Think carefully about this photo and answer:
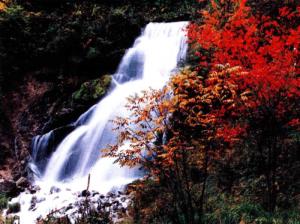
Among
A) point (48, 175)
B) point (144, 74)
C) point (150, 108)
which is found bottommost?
point (48, 175)

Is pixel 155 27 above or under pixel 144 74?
above

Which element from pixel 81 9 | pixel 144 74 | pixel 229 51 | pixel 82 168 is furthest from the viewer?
pixel 81 9

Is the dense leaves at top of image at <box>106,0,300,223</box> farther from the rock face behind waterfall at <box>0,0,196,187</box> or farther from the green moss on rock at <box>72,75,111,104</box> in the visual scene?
the rock face behind waterfall at <box>0,0,196,187</box>

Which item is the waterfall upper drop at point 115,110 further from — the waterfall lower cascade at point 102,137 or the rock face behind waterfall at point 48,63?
the rock face behind waterfall at point 48,63

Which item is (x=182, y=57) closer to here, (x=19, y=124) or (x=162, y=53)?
(x=162, y=53)

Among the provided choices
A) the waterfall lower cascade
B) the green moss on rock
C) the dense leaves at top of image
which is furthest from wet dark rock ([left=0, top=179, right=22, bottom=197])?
the dense leaves at top of image

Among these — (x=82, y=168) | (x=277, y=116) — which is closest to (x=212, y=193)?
(x=277, y=116)

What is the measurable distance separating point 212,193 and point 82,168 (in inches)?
234

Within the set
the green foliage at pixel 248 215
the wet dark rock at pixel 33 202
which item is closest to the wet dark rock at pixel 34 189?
the wet dark rock at pixel 33 202

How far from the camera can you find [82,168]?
14.3m

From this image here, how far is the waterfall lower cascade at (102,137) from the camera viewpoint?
13.0 m

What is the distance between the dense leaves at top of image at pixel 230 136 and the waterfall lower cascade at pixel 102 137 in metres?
3.13

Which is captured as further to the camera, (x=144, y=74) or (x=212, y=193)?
(x=144, y=74)

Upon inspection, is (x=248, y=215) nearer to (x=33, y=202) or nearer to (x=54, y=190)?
(x=54, y=190)
